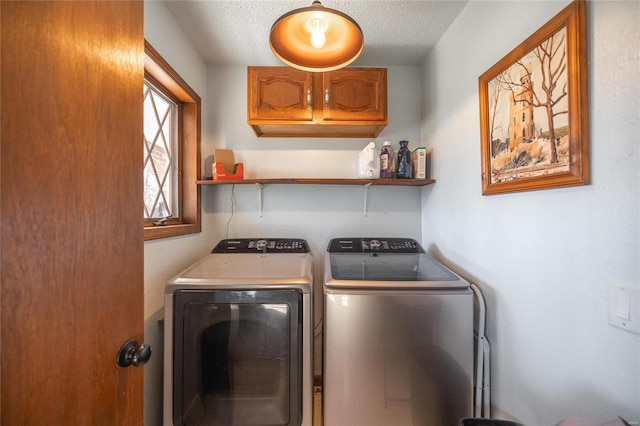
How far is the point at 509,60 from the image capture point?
0.98 m

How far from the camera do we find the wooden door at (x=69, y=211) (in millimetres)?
404

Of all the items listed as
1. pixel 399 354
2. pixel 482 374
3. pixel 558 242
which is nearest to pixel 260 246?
pixel 399 354

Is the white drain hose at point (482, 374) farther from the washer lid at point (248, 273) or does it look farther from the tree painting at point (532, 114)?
the washer lid at point (248, 273)

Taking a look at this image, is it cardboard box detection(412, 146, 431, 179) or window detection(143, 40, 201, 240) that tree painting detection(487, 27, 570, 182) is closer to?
cardboard box detection(412, 146, 431, 179)

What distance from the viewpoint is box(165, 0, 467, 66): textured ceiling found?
133 cm

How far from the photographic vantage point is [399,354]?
107 cm

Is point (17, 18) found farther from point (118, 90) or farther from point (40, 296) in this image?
point (40, 296)

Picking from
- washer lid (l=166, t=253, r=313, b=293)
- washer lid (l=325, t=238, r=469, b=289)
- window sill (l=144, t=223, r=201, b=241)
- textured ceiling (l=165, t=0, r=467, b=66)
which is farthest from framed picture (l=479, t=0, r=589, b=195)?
window sill (l=144, t=223, r=201, b=241)

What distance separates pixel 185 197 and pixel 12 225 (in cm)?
140

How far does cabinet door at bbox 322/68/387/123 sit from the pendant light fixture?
0.60m

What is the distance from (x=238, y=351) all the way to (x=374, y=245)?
3.70 ft

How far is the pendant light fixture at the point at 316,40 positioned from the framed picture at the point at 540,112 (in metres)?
0.66

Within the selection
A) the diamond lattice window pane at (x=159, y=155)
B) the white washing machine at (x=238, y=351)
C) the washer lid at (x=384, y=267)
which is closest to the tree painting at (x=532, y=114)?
the washer lid at (x=384, y=267)

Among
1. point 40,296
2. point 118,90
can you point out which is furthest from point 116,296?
point 118,90
